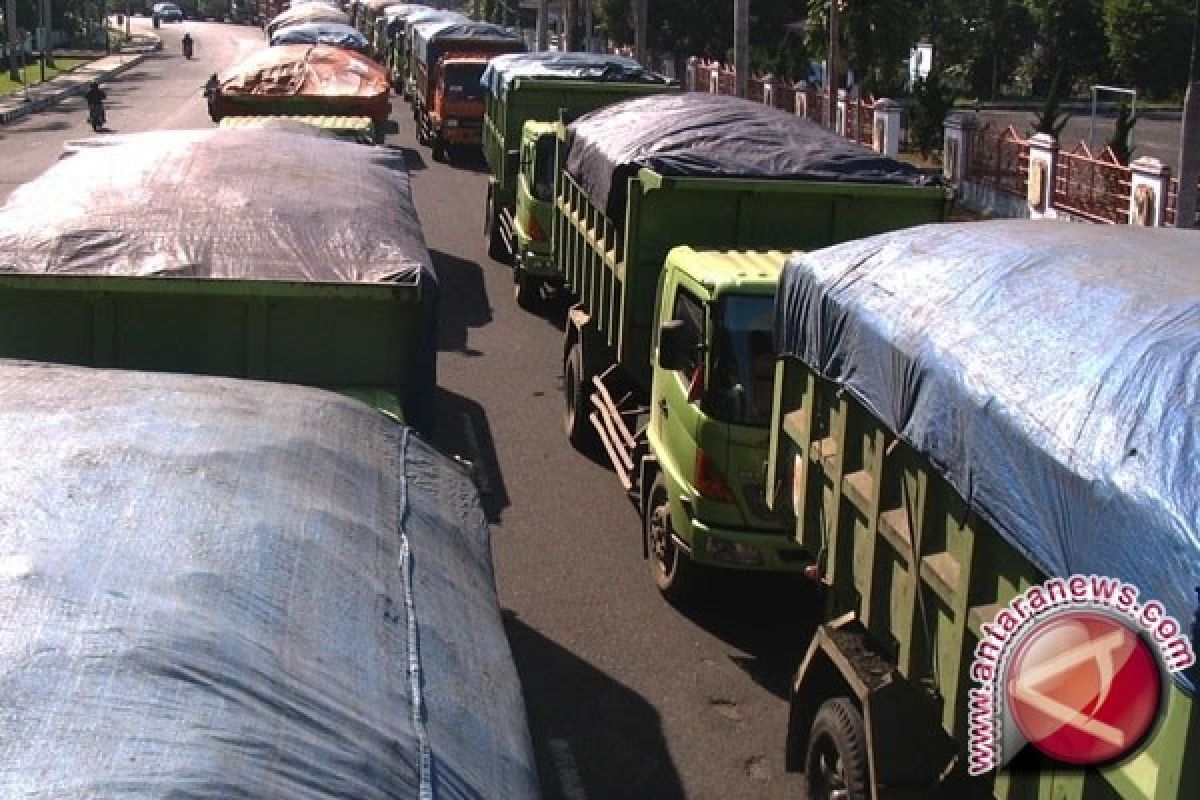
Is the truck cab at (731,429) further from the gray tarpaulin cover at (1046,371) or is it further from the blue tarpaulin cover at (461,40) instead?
the blue tarpaulin cover at (461,40)

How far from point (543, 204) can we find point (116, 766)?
594 inches

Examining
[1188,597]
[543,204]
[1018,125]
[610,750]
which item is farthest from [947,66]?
[1188,597]

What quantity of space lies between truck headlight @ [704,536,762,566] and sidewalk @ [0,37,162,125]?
126 feet

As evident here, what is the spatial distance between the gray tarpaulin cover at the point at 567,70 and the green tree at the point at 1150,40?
30095mm

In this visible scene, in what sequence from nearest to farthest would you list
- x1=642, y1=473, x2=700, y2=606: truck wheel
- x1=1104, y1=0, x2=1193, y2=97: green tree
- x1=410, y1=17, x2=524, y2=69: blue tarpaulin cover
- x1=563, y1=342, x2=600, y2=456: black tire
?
x1=642, y1=473, x2=700, y2=606: truck wheel
x1=563, y1=342, x2=600, y2=456: black tire
x1=410, y1=17, x2=524, y2=69: blue tarpaulin cover
x1=1104, y1=0, x2=1193, y2=97: green tree

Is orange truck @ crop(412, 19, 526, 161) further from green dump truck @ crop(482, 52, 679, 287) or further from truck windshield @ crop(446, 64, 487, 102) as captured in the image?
green dump truck @ crop(482, 52, 679, 287)

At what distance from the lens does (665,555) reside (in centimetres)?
1021

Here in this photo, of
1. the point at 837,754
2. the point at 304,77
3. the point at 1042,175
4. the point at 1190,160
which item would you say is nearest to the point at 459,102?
the point at 304,77

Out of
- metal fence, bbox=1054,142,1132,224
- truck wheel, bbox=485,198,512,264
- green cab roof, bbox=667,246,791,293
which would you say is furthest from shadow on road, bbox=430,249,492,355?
metal fence, bbox=1054,142,1132,224

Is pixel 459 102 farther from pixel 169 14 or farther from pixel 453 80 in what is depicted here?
pixel 169 14

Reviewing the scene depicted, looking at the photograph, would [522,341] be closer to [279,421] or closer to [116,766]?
[279,421]

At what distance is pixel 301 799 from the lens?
3.35m

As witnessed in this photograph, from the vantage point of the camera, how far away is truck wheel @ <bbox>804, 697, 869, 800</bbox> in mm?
6082

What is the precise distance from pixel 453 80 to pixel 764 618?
25.4 metres
